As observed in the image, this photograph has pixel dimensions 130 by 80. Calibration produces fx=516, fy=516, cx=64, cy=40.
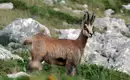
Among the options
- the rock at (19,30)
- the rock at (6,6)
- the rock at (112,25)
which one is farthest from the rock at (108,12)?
the rock at (19,30)

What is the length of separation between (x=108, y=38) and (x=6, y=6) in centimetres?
1123

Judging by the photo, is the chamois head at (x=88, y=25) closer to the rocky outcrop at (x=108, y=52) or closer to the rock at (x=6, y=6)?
the rocky outcrop at (x=108, y=52)

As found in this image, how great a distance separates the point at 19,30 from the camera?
27.4 m

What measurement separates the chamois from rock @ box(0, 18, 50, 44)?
856 centimetres

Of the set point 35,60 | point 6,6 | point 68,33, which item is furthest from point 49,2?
point 35,60

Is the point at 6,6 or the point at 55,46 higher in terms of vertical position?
the point at 55,46

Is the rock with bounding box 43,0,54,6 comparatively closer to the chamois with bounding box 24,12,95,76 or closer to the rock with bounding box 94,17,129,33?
the rock with bounding box 94,17,129,33

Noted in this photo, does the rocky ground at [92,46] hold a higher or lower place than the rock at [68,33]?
higher

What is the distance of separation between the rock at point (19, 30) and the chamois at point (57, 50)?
8561 mm

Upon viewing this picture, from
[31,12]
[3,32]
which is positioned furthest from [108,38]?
[31,12]

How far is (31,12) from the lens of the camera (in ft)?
123

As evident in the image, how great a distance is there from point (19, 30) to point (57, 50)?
11950 millimetres

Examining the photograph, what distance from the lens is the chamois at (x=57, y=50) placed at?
50.1 feet

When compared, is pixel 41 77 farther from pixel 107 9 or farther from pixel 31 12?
pixel 107 9
